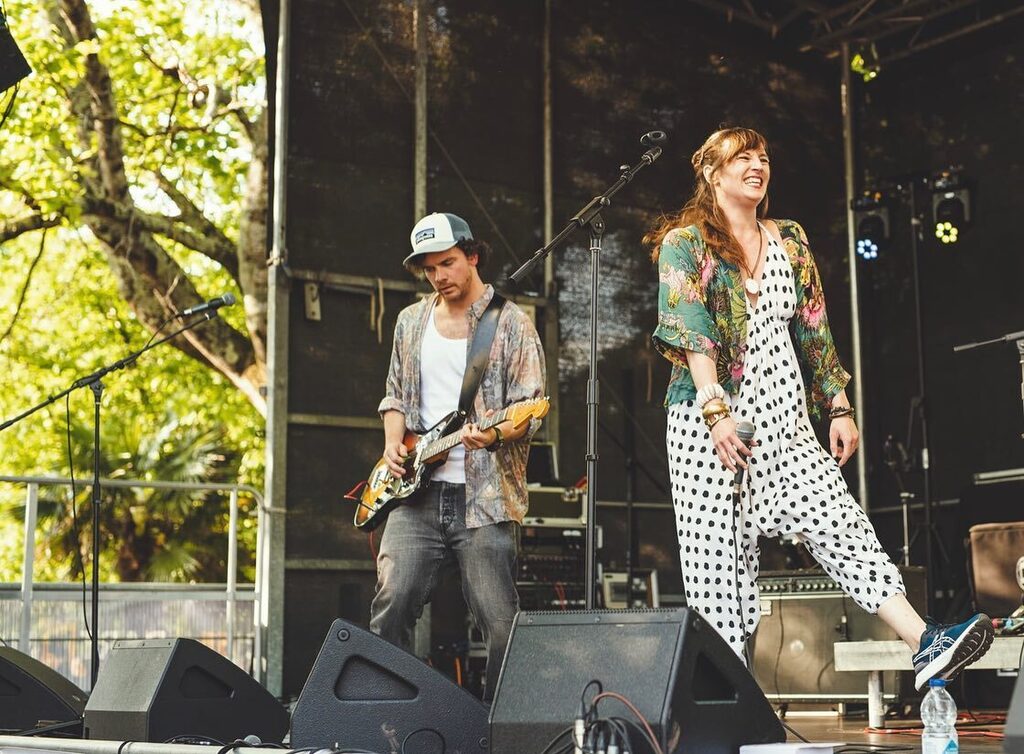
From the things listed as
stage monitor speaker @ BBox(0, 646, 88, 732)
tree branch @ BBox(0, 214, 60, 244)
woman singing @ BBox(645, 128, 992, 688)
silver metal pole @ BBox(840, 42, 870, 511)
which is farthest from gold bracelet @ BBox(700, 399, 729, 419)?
tree branch @ BBox(0, 214, 60, 244)

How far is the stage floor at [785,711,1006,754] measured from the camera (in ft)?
13.1

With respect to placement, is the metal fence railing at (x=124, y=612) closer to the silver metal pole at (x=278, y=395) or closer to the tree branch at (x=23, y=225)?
the silver metal pole at (x=278, y=395)

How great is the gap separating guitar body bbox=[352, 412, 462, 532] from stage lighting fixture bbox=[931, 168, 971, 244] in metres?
5.72

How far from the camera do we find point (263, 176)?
11.0 meters

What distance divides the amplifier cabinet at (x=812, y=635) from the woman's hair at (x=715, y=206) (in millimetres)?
3624

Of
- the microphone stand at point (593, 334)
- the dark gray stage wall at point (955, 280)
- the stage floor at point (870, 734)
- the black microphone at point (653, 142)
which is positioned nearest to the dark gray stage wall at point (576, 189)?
the dark gray stage wall at point (955, 280)

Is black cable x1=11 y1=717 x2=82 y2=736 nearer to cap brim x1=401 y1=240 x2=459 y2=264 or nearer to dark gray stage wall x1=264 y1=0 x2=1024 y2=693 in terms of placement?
cap brim x1=401 y1=240 x2=459 y2=264

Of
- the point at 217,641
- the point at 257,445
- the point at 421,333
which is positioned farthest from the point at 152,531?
the point at 421,333

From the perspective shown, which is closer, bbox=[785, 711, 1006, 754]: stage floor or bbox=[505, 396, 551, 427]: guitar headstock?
bbox=[785, 711, 1006, 754]: stage floor

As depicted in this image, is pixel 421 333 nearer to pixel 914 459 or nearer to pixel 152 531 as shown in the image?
pixel 914 459

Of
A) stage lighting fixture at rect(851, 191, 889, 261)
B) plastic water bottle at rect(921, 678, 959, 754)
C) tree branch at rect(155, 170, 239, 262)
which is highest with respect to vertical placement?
tree branch at rect(155, 170, 239, 262)

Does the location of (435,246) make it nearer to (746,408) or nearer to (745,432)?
(746,408)

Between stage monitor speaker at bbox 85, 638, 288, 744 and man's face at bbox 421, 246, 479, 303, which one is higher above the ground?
man's face at bbox 421, 246, 479, 303

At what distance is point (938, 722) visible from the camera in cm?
319
